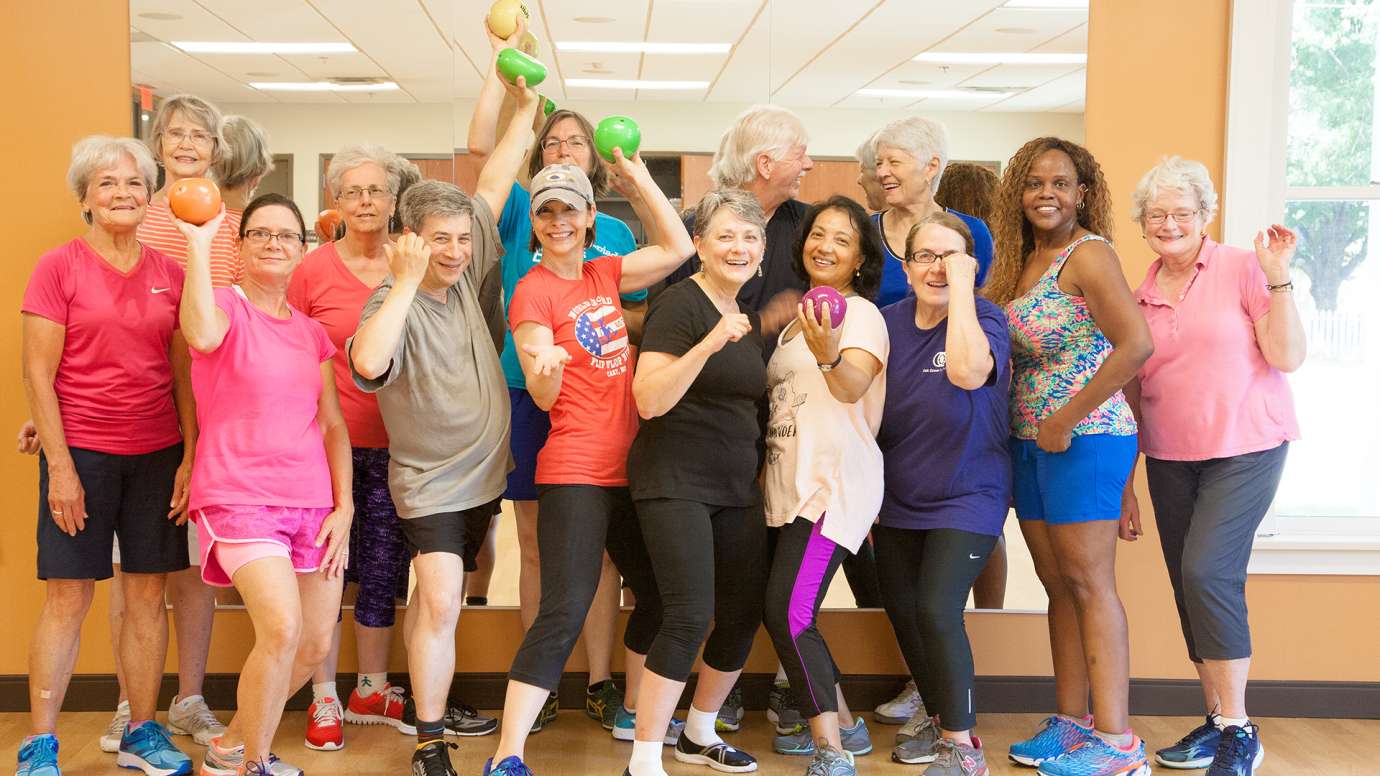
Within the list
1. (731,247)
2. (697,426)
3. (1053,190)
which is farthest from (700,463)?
(1053,190)

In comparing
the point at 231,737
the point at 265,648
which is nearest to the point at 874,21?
the point at 265,648

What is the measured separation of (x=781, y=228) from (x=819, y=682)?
49.8 inches

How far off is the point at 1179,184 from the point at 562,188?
5.23ft

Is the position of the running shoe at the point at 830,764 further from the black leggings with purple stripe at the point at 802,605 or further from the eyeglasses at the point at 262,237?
the eyeglasses at the point at 262,237

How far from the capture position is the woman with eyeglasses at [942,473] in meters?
2.86

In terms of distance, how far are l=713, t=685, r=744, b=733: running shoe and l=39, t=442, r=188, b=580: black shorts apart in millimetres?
1557

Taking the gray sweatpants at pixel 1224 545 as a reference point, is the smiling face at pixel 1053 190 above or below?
above

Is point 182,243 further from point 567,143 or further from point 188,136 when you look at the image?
point 567,143

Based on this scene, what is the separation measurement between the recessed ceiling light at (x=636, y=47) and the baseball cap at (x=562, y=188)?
2.57ft

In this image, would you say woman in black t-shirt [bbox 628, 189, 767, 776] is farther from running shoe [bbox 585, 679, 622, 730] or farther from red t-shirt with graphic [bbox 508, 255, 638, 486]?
running shoe [bbox 585, 679, 622, 730]

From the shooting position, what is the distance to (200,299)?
2.54 metres

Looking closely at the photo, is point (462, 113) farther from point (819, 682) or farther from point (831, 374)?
point (819, 682)

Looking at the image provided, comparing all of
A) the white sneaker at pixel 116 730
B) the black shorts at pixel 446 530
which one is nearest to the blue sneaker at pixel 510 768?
the black shorts at pixel 446 530

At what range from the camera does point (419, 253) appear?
2.65m
